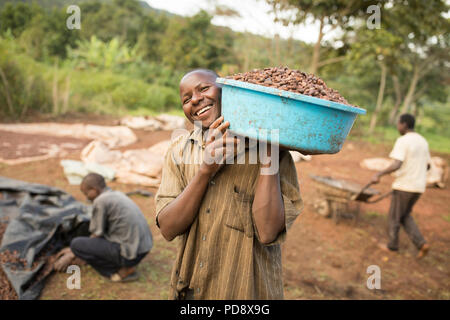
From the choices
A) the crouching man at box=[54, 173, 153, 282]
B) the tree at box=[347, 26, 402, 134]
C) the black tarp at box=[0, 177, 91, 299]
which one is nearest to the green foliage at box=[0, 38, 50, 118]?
the black tarp at box=[0, 177, 91, 299]

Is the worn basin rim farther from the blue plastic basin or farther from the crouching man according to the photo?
the crouching man

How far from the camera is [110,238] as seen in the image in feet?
10.6

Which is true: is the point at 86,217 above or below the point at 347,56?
below

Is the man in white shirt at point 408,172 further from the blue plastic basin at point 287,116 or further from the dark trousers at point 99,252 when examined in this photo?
the blue plastic basin at point 287,116

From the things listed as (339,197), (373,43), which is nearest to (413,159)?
(339,197)

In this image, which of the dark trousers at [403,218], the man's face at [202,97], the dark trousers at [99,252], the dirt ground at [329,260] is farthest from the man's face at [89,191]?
the dark trousers at [403,218]

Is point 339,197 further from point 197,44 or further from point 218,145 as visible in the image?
point 197,44

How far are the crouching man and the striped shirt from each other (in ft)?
6.36

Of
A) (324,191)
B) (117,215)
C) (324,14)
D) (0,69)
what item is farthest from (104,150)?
(324,14)

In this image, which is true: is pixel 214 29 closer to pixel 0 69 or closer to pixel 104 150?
pixel 0 69

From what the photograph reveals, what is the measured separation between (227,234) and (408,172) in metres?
3.84

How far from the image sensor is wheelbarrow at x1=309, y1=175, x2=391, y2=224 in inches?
188

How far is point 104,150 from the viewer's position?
6.40 m
